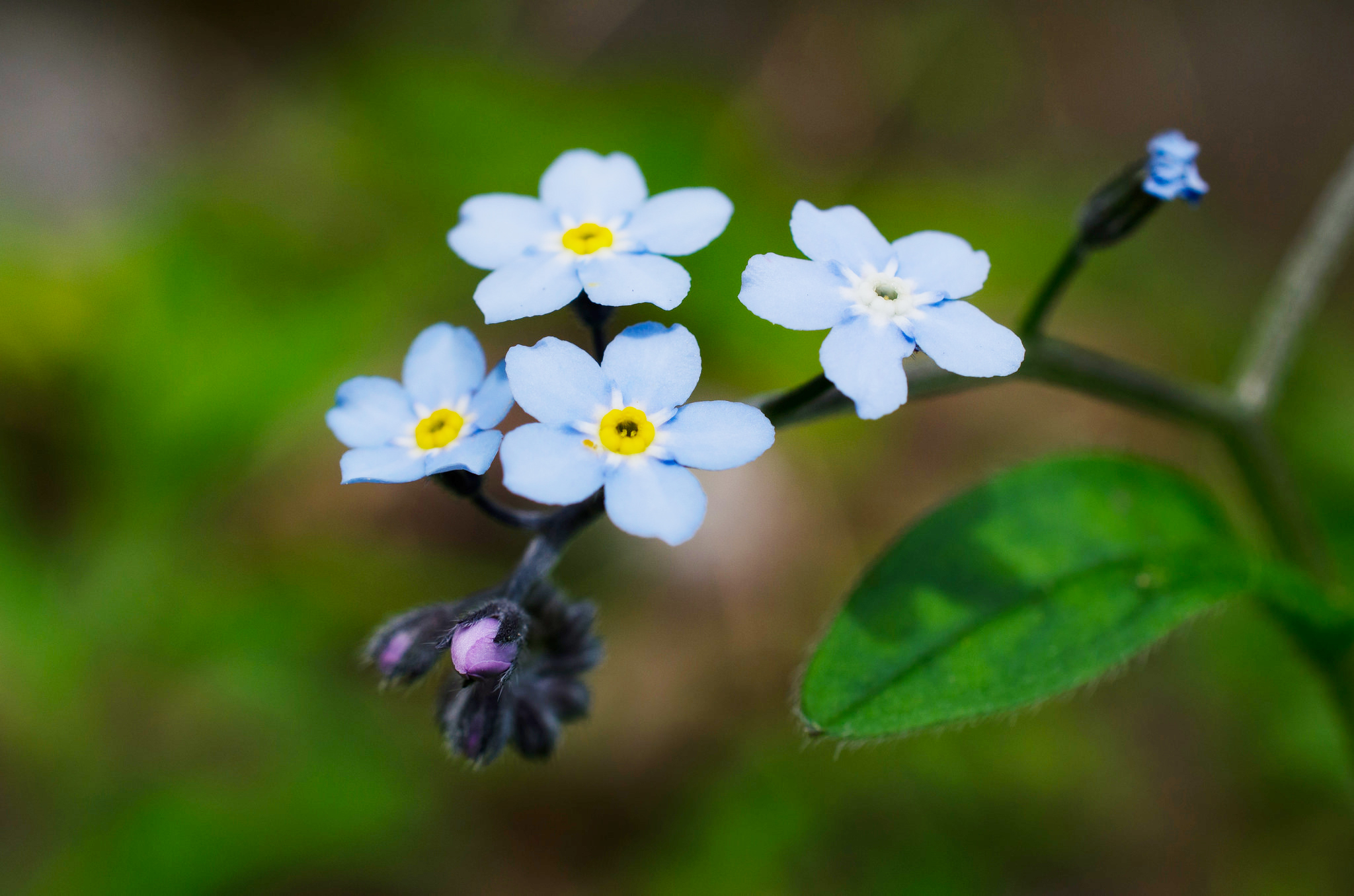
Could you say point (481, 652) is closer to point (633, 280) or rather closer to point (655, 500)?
point (655, 500)

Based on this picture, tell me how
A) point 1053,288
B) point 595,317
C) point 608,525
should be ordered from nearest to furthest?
1. point 595,317
2. point 1053,288
3. point 608,525

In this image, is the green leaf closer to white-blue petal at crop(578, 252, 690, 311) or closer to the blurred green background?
white-blue petal at crop(578, 252, 690, 311)

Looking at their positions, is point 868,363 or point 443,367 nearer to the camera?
point 868,363

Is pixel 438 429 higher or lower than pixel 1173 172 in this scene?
lower

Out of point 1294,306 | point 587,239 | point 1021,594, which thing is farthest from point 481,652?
point 1294,306

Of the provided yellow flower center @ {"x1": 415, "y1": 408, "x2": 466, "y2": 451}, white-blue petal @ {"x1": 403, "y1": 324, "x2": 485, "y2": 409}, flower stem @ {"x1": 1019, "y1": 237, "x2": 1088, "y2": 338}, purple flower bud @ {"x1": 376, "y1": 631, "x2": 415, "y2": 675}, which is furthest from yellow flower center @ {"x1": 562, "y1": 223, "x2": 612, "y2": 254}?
flower stem @ {"x1": 1019, "y1": 237, "x2": 1088, "y2": 338}

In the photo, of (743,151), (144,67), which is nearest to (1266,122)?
(743,151)
